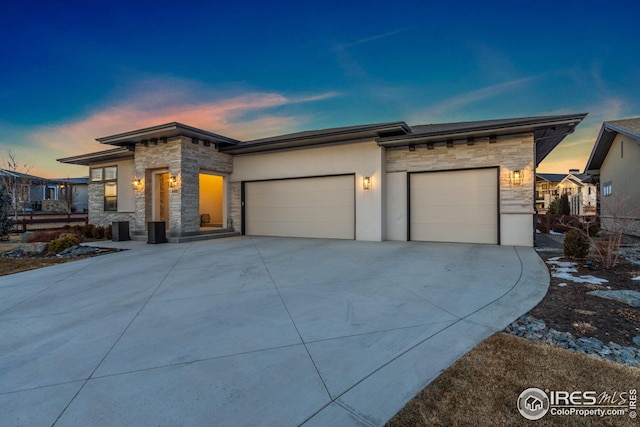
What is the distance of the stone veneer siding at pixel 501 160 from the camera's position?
29.8ft

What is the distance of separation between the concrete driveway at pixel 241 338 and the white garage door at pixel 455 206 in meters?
3.70

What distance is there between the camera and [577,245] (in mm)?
6723

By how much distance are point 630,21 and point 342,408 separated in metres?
15.2

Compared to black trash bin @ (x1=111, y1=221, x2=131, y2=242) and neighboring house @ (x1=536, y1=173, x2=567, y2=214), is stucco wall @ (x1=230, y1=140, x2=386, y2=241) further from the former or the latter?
neighboring house @ (x1=536, y1=173, x2=567, y2=214)

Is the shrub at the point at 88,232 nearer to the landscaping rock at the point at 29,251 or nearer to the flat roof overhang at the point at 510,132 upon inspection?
the landscaping rock at the point at 29,251

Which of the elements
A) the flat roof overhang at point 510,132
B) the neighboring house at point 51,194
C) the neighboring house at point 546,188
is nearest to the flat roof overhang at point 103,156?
the flat roof overhang at point 510,132

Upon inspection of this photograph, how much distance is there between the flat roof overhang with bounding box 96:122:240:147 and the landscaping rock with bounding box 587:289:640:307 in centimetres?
1167

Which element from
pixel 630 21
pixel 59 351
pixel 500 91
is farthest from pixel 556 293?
pixel 500 91

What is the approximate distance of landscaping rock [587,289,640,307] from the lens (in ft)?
13.1

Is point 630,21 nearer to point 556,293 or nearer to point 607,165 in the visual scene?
point 607,165

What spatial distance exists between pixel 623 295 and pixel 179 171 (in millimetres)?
12333

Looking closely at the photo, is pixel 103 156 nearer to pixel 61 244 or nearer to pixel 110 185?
pixel 110 185

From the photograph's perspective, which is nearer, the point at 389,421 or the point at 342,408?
the point at 389,421

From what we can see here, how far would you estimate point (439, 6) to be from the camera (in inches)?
388
